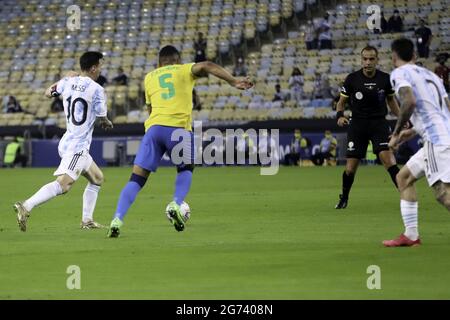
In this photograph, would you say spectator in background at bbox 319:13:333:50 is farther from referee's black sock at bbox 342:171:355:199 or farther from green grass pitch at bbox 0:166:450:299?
referee's black sock at bbox 342:171:355:199

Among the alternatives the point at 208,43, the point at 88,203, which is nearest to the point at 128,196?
the point at 88,203

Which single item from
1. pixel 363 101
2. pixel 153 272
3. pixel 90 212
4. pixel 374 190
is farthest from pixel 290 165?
pixel 153 272

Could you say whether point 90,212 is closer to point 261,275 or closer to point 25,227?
point 25,227

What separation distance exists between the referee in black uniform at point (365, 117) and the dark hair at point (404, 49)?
5.88 meters

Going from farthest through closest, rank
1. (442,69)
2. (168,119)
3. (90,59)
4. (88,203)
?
(442,69), (88,203), (90,59), (168,119)

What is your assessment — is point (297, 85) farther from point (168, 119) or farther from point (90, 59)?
point (168, 119)

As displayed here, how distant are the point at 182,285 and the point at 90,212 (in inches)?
215

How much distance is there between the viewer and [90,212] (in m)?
14.5

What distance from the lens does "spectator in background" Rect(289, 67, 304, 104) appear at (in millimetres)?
36562

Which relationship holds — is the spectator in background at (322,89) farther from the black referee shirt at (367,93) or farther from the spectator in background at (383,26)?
the black referee shirt at (367,93)

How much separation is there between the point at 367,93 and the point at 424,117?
6.04 meters

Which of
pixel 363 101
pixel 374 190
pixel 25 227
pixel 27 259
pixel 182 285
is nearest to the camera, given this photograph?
pixel 182 285

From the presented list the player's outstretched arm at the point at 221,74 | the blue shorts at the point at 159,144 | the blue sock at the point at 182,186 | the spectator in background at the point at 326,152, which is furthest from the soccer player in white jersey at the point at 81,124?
the spectator in background at the point at 326,152

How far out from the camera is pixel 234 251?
37.8 feet
